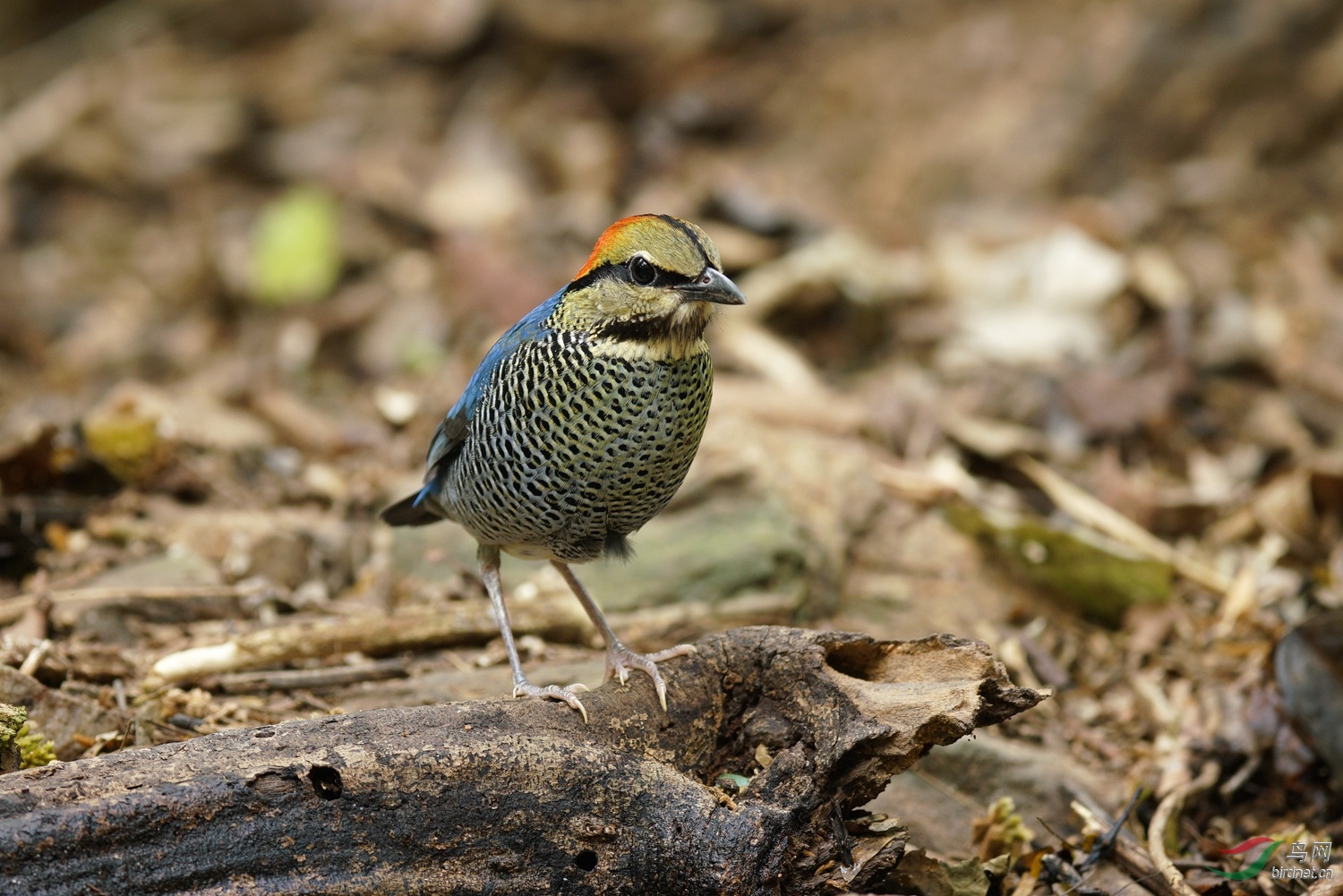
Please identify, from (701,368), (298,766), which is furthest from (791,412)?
(298,766)

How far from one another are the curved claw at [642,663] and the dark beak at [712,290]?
103 cm

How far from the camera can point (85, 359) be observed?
840 cm

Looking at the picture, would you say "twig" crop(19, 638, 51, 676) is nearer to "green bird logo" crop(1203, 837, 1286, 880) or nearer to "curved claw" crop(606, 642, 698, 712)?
"curved claw" crop(606, 642, 698, 712)

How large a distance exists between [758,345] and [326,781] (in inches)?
200

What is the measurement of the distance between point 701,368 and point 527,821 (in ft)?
4.46

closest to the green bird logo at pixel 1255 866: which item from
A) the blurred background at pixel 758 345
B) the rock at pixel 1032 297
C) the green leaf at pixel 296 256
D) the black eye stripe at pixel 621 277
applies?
the blurred background at pixel 758 345

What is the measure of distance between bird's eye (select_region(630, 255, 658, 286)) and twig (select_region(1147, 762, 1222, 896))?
7.41ft

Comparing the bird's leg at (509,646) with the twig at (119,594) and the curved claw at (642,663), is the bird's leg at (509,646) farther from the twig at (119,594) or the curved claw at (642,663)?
the twig at (119,594)

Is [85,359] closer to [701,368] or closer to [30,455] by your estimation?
[30,455]

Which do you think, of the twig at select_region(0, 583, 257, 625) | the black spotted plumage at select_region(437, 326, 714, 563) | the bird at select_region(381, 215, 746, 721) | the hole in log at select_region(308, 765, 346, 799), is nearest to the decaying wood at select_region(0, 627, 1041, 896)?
the hole in log at select_region(308, 765, 346, 799)

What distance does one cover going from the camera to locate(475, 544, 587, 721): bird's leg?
3.29 m

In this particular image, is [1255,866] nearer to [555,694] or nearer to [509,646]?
[555,694]

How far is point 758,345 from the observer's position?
746cm

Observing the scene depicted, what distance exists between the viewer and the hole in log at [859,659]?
3.40 metres
